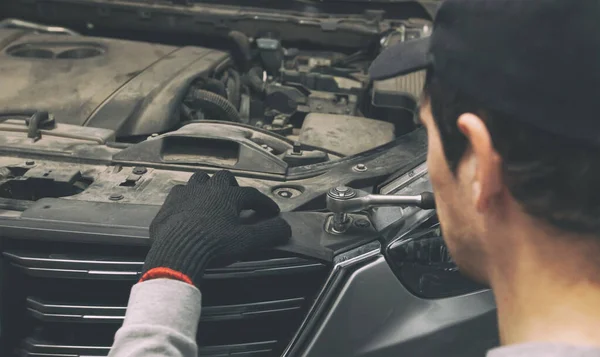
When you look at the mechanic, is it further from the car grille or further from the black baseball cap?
the car grille

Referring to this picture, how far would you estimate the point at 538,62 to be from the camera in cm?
69

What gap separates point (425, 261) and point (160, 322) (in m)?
0.56

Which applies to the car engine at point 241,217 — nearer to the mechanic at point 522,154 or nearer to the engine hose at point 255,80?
the engine hose at point 255,80

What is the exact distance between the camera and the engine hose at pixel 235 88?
7.78ft

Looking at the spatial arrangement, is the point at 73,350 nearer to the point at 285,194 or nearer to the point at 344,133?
the point at 285,194

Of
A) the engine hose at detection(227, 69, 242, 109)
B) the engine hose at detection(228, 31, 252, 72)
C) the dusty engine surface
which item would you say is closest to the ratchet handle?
the dusty engine surface

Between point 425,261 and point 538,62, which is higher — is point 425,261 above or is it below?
below

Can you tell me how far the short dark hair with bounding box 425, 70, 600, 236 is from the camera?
71 cm

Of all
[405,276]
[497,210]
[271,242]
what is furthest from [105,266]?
[497,210]

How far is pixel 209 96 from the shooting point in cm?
208

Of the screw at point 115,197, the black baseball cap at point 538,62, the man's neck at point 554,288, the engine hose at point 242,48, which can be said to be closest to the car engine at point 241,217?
the screw at point 115,197

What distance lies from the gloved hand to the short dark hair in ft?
A: 1.83

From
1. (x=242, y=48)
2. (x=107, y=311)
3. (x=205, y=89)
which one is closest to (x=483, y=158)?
(x=107, y=311)

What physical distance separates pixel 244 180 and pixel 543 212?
0.87 meters
